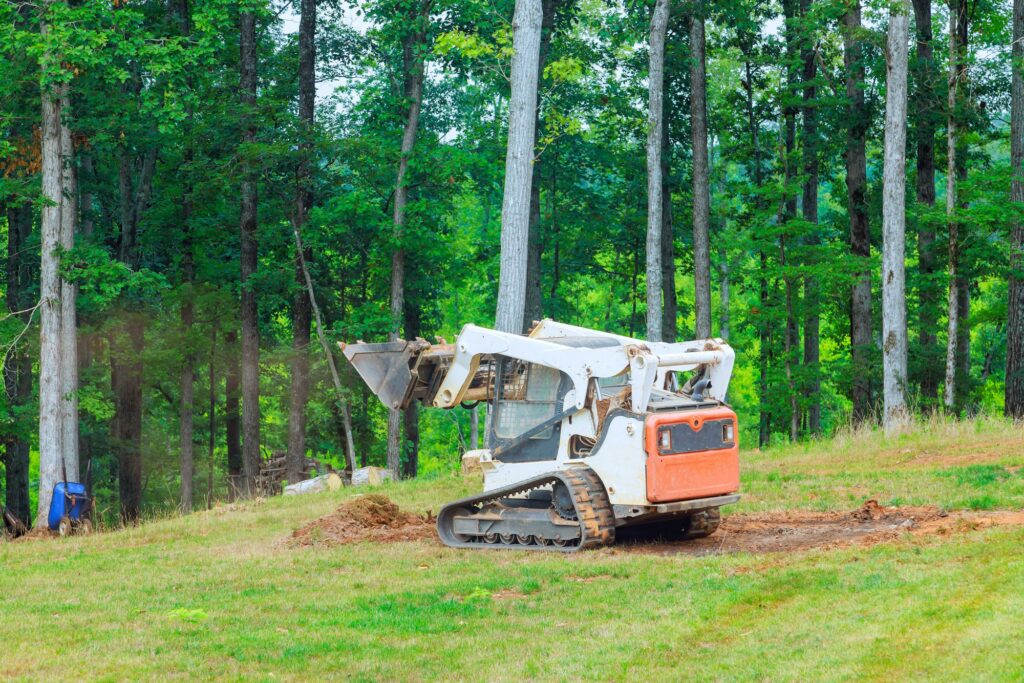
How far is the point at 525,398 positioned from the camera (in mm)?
13727

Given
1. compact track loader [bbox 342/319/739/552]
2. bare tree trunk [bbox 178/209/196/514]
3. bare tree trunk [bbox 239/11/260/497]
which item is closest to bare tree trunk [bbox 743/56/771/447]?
bare tree trunk [bbox 239/11/260/497]

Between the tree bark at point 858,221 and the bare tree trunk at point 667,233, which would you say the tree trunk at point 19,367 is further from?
the tree bark at point 858,221

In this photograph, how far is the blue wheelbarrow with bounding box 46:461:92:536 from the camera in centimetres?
2020

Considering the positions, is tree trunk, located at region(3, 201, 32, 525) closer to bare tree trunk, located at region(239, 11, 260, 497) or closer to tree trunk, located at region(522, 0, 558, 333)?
bare tree trunk, located at region(239, 11, 260, 497)

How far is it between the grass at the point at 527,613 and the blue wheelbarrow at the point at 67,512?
17.5 ft

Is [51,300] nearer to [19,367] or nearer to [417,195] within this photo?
[19,367]

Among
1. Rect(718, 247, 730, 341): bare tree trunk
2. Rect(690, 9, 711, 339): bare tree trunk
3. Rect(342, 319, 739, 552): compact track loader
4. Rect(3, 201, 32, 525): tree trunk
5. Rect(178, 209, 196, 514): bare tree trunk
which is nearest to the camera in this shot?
Rect(342, 319, 739, 552): compact track loader

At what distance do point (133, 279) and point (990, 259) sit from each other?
62.9 ft

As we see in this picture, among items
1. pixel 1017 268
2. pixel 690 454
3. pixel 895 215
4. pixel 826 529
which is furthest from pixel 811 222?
pixel 690 454

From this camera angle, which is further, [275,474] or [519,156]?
[275,474]

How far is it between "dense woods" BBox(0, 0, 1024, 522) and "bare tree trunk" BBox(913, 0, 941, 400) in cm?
9

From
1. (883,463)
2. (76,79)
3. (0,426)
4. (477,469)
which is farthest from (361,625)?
(0,426)

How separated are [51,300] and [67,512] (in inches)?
174

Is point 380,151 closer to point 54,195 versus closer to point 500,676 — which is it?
point 54,195
